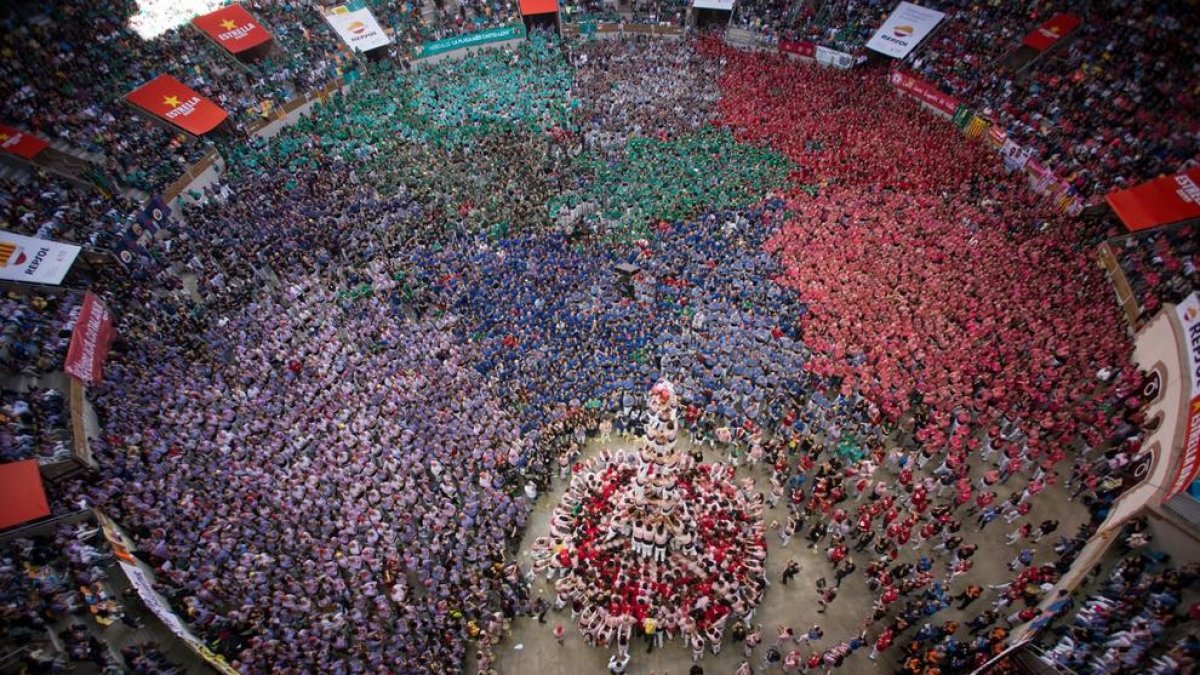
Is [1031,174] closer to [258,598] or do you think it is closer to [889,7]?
[889,7]

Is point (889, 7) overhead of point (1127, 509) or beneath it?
overhead

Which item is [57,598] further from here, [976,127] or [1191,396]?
[976,127]

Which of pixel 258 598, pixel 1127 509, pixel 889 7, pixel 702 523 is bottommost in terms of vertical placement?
pixel 258 598

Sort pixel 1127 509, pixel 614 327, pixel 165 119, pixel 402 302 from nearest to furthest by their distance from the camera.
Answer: pixel 1127 509 → pixel 614 327 → pixel 402 302 → pixel 165 119

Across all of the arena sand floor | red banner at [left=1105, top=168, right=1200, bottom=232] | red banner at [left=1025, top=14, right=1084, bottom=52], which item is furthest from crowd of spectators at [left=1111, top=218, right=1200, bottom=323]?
red banner at [left=1025, top=14, right=1084, bottom=52]

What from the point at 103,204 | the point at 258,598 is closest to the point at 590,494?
the point at 258,598

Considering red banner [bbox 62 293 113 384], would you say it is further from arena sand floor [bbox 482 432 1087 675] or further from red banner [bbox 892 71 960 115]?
red banner [bbox 892 71 960 115]

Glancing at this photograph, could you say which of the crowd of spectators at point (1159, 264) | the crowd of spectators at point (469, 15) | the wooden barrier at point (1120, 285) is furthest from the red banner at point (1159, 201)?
the crowd of spectators at point (469, 15)
